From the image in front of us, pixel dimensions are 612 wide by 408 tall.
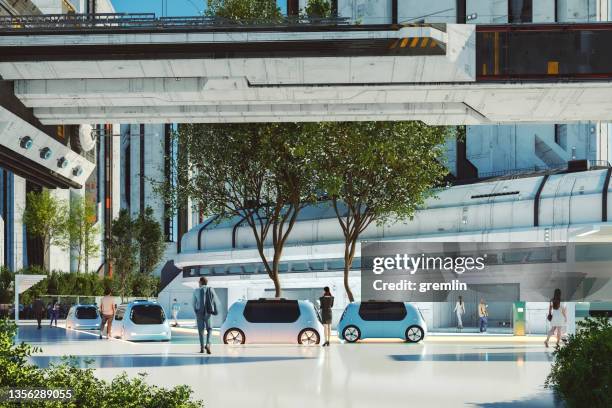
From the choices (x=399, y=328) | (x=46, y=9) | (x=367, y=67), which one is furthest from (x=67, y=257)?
(x=367, y=67)

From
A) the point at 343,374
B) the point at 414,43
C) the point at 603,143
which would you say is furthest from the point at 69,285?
the point at 343,374

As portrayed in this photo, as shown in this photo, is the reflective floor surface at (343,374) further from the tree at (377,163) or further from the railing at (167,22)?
the tree at (377,163)

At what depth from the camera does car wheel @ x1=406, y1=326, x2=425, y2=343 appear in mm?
32375

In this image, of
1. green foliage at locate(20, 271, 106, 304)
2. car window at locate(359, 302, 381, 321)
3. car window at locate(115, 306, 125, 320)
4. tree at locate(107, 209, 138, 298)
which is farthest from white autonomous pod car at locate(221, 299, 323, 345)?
tree at locate(107, 209, 138, 298)

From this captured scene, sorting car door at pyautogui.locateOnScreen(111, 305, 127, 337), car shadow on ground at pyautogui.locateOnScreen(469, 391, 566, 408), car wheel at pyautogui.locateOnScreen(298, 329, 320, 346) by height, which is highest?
car shadow on ground at pyautogui.locateOnScreen(469, 391, 566, 408)

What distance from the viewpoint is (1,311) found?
2731 inches

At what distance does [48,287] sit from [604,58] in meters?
65.9

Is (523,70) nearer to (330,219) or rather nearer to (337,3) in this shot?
(330,219)

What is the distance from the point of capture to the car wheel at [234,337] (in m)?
29.2

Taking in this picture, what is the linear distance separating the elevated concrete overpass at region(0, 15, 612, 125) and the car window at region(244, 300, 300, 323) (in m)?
6.73

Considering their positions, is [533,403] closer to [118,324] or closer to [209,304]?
[209,304]

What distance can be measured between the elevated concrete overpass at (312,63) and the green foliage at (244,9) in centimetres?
1148

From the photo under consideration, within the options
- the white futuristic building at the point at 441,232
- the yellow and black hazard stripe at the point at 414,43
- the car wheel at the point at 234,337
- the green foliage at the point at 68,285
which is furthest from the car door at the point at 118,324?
the green foliage at the point at 68,285

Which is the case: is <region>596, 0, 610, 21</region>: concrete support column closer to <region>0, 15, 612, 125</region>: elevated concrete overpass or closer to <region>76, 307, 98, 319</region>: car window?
<region>76, 307, 98, 319</region>: car window
